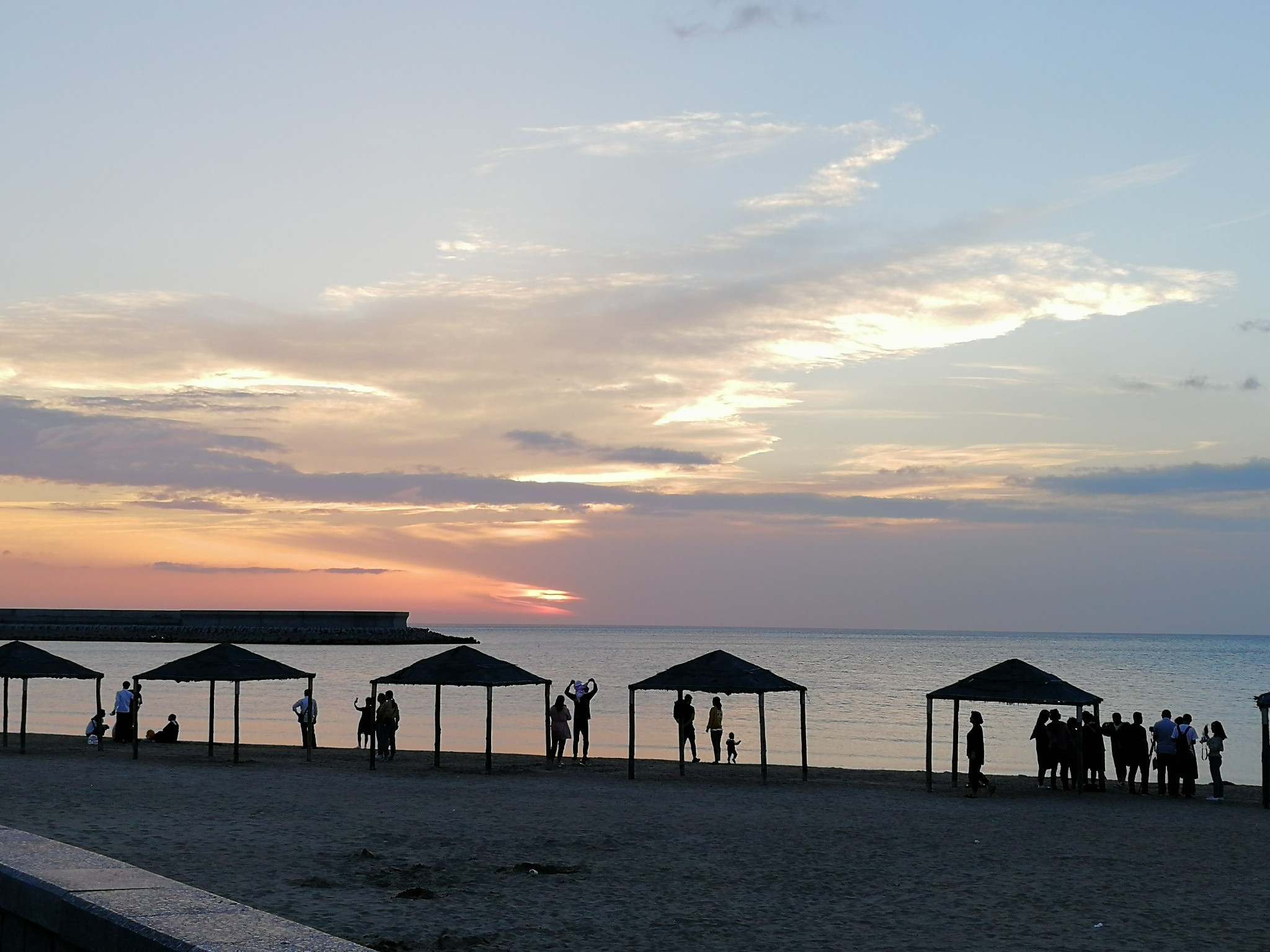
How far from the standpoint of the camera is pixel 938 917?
1291 centimetres

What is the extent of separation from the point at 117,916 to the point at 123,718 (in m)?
31.3

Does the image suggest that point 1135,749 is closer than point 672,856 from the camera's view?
No

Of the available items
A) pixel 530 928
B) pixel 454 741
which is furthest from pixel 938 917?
pixel 454 741

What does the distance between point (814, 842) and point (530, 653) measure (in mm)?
152634

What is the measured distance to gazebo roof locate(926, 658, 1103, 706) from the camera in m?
23.5

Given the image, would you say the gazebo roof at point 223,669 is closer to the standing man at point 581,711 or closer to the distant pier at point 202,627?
the standing man at point 581,711

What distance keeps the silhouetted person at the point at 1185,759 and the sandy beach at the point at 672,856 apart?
1.91 feet

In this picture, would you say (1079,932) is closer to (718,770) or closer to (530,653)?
(718,770)

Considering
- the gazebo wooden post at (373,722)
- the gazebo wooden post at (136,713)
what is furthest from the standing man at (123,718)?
the gazebo wooden post at (373,722)

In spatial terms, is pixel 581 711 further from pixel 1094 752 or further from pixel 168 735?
pixel 168 735

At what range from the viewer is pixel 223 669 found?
27.9 m

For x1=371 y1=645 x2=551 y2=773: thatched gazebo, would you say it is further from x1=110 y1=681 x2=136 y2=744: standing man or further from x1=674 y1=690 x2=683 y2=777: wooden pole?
x1=110 y1=681 x2=136 y2=744: standing man

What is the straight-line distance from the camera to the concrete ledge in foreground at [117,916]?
4.63 meters

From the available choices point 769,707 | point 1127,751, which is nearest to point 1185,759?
point 1127,751
